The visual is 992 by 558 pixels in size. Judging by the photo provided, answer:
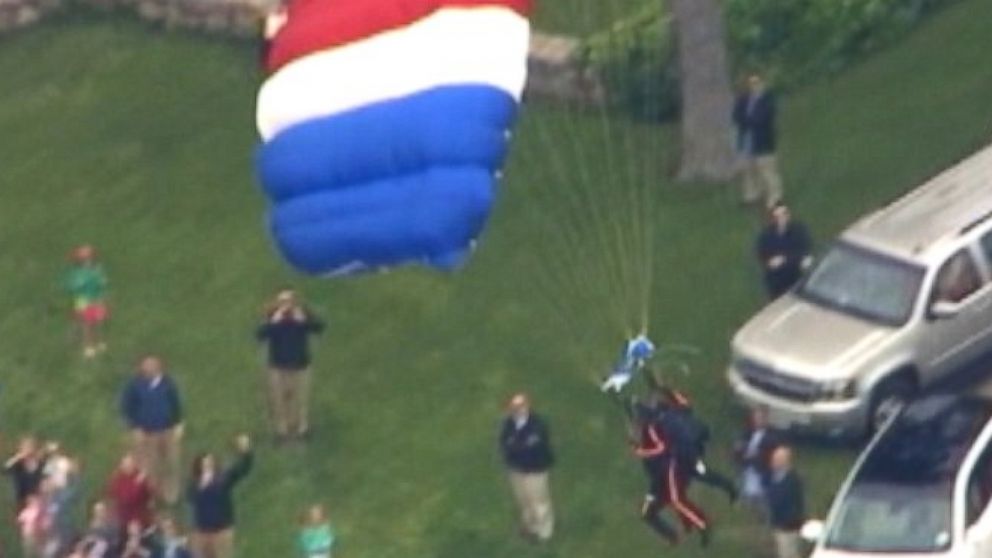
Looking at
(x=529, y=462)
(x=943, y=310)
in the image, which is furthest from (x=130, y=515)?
(x=943, y=310)

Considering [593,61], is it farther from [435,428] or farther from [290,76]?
[290,76]

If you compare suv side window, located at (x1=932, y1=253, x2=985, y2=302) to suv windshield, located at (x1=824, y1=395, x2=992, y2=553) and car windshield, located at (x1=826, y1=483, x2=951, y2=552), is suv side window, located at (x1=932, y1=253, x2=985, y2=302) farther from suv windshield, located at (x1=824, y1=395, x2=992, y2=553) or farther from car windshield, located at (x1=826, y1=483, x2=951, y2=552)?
car windshield, located at (x1=826, y1=483, x2=951, y2=552)

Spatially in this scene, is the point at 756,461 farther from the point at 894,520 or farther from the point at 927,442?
the point at 894,520

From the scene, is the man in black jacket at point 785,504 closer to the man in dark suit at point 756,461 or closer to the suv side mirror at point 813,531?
the man in dark suit at point 756,461

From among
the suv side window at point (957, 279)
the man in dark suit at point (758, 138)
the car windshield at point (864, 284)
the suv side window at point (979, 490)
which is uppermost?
the suv side window at point (979, 490)

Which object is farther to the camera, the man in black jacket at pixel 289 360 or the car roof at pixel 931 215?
the man in black jacket at pixel 289 360

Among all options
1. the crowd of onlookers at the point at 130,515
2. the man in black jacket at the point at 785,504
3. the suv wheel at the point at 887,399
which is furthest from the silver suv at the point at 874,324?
the crowd of onlookers at the point at 130,515
